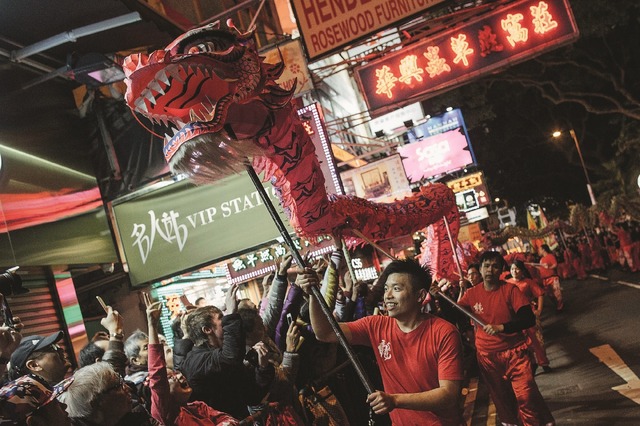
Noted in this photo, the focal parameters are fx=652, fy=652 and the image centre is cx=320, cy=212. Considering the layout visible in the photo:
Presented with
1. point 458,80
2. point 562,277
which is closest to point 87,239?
point 458,80

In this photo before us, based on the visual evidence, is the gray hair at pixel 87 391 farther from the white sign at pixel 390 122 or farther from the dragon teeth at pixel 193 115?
the white sign at pixel 390 122

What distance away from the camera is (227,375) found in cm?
504

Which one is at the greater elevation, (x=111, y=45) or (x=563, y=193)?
(x=111, y=45)

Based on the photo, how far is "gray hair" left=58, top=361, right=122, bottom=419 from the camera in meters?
3.72

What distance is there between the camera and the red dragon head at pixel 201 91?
3928mm

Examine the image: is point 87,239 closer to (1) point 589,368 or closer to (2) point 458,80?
(2) point 458,80

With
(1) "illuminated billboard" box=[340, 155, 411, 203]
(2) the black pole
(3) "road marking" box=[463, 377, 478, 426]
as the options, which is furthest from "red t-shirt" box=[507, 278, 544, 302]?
(2) the black pole

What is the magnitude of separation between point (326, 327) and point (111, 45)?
5.67 metres

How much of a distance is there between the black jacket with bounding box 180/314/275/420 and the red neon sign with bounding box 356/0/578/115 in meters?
7.80

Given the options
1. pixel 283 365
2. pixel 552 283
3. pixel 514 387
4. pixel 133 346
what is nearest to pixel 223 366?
pixel 283 365

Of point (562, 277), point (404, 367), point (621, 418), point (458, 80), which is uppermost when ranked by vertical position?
point (458, 80)

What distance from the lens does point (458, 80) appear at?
11492mm

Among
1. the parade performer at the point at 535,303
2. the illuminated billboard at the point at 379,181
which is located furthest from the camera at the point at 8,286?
the illuminated billboard at the point at 379,181

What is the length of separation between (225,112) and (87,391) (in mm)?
1850
